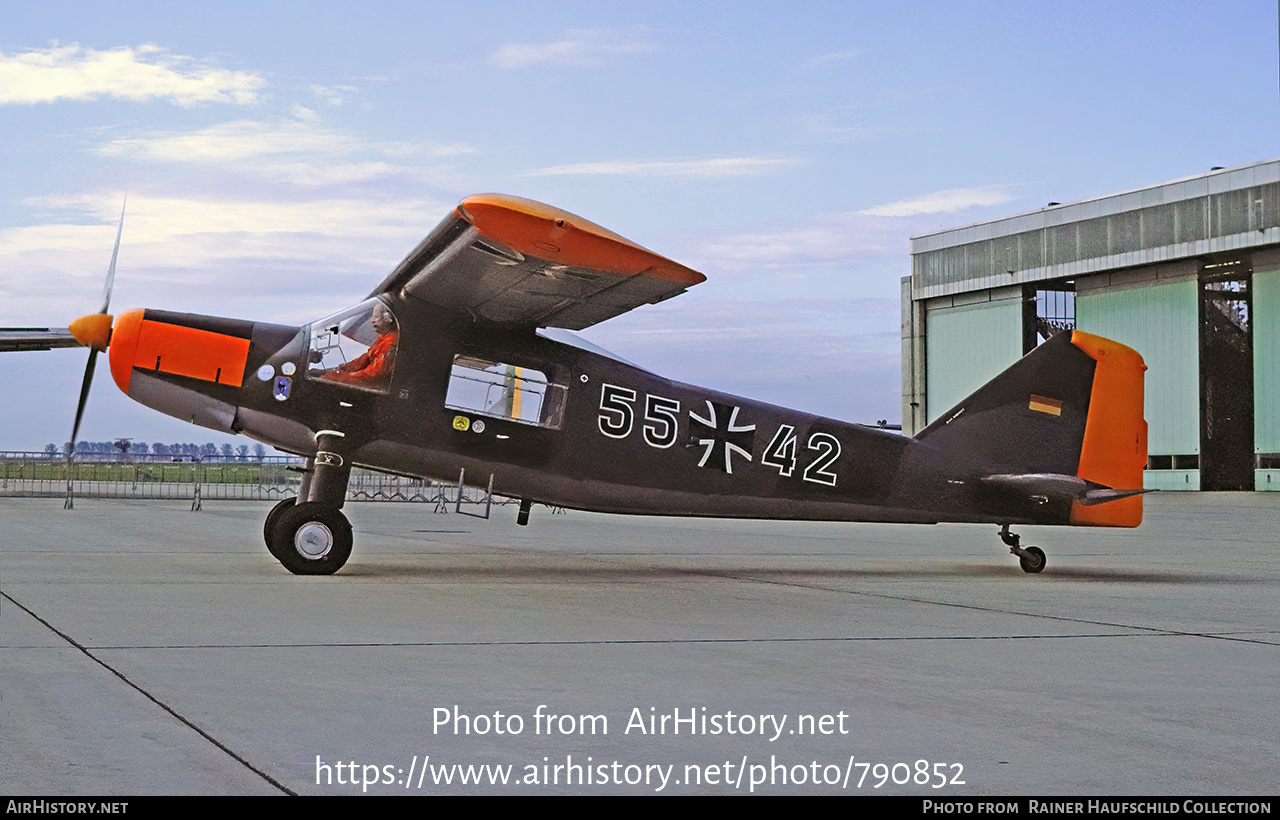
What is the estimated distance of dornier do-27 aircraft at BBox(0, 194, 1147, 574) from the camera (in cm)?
993

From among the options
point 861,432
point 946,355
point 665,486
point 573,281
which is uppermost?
point 946,355

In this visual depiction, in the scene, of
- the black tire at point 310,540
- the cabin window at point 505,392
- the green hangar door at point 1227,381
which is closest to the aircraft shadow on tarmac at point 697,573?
the black tire at point 310,540

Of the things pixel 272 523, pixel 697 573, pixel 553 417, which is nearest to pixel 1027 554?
pixel 697 573

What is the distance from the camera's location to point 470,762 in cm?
352

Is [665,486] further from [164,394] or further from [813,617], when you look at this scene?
[164,394]

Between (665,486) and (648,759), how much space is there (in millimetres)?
7452

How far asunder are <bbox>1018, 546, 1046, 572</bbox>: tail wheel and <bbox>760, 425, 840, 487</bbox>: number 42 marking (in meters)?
2.11

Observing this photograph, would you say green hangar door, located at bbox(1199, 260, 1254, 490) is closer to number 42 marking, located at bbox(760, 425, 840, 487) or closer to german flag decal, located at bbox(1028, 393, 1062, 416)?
german flag decal, located at bbox(1028, 393, 1062, 416)

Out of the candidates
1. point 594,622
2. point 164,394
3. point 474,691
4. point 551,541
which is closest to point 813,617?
point 594,622

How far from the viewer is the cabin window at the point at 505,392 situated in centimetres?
1051

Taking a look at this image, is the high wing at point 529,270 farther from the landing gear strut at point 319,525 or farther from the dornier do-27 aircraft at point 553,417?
the landing gear strut at point 319,525

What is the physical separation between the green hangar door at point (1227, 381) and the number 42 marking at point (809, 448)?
33495 millimetres

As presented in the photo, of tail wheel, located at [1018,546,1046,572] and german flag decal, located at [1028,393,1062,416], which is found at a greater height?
german flag decal, located at [1028,393,1062,416]

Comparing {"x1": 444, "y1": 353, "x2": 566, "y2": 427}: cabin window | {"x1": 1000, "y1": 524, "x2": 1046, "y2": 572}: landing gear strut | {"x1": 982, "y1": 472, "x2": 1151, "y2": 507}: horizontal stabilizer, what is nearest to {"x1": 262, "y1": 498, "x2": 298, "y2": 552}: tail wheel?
{"x1": 444, "y1": 353, "x2": 566, "y2": 427}: cabin window
